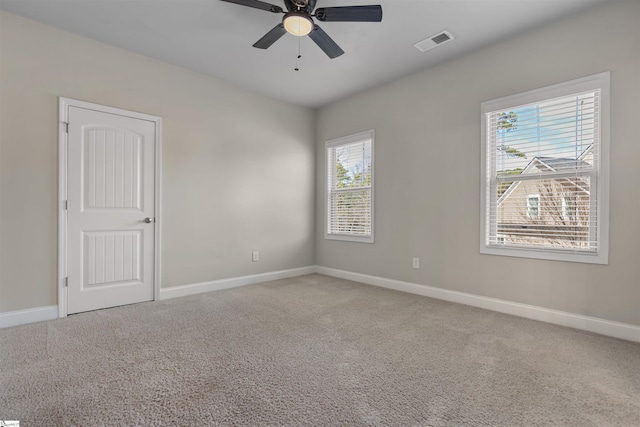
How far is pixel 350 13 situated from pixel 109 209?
3.06 metres

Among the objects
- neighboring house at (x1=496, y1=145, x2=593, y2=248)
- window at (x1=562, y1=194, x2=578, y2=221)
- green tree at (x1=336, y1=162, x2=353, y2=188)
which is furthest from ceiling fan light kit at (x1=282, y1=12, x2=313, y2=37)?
window at (x1=562, y1=194, x2=578, y2=221)

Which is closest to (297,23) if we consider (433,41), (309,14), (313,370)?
(309,14)

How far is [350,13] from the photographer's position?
7.52 ft

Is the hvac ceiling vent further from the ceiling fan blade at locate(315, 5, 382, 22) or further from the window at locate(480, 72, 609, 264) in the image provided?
the ceiling fan blade at locate(315, 5, 382, 22)

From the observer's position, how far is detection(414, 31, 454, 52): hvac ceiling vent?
119 inches

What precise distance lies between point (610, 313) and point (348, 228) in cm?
309

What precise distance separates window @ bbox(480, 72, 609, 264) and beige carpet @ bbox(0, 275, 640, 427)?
79 cm

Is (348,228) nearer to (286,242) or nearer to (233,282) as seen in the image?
(286,242)

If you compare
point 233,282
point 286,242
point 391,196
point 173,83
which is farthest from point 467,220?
point 173,83

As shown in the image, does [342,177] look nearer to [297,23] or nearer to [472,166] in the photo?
[472,166]

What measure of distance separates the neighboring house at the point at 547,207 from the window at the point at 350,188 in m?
1.79

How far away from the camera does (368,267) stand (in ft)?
14.7

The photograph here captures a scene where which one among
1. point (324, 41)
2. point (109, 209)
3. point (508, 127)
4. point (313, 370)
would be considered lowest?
point (313, 370)

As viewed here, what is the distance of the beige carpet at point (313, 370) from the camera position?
5.09 ft
